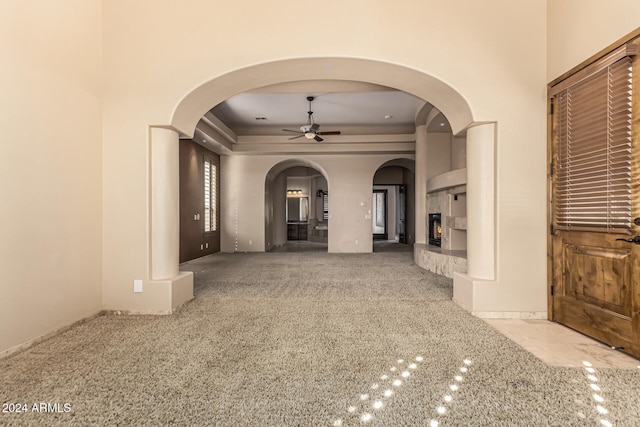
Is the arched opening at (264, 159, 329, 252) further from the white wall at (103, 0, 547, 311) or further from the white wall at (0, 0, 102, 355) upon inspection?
the white wall at (0, 0, 102, 355)

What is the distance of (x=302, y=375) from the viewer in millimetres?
2275

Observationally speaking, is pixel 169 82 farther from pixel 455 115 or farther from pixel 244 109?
pixel 244 109

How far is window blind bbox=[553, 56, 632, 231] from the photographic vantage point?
2.67 meters

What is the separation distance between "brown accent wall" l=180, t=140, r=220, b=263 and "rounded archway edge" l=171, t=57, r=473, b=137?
148 inches

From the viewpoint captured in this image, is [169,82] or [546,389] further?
[169,82]

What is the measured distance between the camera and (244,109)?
25.1 feet

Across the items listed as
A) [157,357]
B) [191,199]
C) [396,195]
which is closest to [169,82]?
[157,357]

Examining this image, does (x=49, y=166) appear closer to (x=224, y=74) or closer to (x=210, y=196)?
(x=224, y=74)

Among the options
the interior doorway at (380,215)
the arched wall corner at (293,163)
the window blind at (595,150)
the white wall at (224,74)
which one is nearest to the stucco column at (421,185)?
the arched wall corner at (293,163)

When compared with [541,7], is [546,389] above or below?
below

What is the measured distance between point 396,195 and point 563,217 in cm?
1175

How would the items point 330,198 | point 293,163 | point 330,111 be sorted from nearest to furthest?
point 330,111
point 330,198
point 293,163

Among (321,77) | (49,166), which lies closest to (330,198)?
(321,77)

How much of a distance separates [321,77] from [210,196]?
19.7 feet
